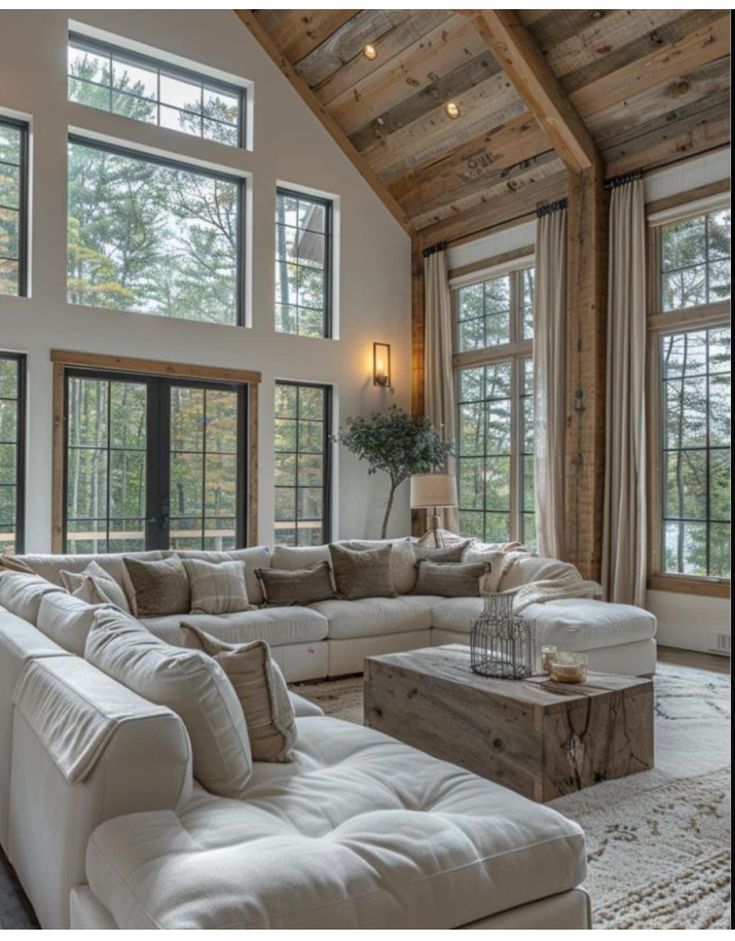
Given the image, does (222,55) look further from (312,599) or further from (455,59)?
(312,599)

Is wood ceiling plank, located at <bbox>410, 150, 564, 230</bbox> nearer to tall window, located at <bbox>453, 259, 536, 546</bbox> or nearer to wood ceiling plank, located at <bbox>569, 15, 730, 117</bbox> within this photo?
wood ceiling plank, located at <bbox>569, 15, 730, 117</bbox>

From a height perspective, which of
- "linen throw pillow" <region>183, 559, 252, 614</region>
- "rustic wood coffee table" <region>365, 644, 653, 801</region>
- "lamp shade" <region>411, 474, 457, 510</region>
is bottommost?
"rustic wood coffee table" <region>365, 644, 653, 801</region>

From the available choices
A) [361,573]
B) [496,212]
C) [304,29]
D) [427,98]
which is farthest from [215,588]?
[304,29]

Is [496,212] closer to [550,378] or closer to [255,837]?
[550,378]

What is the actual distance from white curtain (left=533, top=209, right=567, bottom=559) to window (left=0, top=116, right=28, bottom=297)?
4.16 m

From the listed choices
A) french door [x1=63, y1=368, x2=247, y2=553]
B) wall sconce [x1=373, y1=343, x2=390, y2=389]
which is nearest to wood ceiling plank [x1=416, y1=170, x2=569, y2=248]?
wall sconce [x1=373, y1=343, x2=390, y2=389]

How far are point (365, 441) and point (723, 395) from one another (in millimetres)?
3037

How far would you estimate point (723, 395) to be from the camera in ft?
18.2

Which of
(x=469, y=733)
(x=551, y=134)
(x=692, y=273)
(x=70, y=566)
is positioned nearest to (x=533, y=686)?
(x=469, y=733)

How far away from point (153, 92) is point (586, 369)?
4334mm

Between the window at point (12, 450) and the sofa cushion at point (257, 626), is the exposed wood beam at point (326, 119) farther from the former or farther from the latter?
the sofa cushion at point (257, 626)

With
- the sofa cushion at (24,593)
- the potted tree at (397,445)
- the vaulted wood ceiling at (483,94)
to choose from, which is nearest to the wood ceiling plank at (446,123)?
the vaulted wood ceiling at (483,94)

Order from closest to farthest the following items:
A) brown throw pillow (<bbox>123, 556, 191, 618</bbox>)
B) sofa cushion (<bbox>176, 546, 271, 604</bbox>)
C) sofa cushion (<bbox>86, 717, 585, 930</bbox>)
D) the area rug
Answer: sofa cushion (<bbox>86, 717, 585, 930</bbox>) → the area rug → brown throw pillow (<bbox>123, 556, 191, 618</bbox>) → sofa cushion (<bbox>176, 546, 271, 604</bbox>)

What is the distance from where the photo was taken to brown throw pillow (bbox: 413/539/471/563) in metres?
5.73
